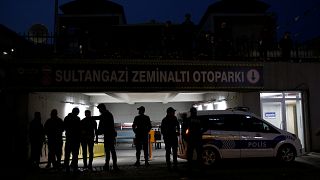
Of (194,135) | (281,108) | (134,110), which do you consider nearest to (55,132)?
(194,135)

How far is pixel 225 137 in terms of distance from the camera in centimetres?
1177

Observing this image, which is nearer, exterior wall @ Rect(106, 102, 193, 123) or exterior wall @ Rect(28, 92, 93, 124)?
exterior wall @ Rect(28, 92, 93, 124)

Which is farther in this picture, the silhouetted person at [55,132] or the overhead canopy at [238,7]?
the overhead canopy at [238,7]

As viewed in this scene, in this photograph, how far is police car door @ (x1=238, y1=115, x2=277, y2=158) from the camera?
1187 cm

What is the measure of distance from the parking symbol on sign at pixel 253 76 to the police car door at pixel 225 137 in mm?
3178

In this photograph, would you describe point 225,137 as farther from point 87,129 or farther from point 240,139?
point 87,129

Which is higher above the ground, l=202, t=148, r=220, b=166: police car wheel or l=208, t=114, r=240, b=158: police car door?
l=208, t=114, r=240, b=158: police car door

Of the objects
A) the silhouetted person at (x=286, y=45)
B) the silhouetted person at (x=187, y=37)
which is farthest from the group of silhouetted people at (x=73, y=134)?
the silhouetted person at (x=286, y=45)

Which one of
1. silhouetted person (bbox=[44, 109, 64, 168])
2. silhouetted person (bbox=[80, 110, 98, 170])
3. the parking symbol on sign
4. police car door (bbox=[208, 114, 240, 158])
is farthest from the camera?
the parking symbol on sign

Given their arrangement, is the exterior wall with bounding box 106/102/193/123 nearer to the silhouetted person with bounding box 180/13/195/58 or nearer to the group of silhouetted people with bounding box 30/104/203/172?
the silhouetted person with bounding box 180/13/195/58

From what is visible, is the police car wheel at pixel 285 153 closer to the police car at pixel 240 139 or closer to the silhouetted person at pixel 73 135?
the police car at pixel 240 139

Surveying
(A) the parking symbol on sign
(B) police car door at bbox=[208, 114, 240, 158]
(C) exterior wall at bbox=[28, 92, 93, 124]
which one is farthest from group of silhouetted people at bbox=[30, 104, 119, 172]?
(A) the parking symbol on sign

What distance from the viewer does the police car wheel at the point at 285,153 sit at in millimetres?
12164

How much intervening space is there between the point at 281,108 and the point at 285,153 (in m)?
3.69
